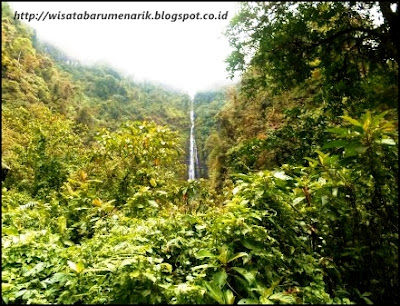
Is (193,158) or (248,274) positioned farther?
(193,158)

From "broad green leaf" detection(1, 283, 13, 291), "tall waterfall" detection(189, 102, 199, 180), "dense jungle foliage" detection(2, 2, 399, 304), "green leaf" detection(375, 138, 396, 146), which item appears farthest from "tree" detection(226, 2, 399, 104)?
"tall waterfall" detection(189, 102, 199, 180)

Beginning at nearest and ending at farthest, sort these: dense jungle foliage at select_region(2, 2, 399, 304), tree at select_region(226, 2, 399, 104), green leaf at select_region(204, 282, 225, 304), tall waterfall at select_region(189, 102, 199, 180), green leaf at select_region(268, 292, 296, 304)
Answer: green leaf at select_region(268, 292, 296, 304)
green leaf at select_region(204, 282, 225, 304)
dense jungle foliage at select_region(2, 2, 399, 304)
tree at select_region(226, 2, 399, 104)
tall waterfall at select_region(189, 102, 199, 180)

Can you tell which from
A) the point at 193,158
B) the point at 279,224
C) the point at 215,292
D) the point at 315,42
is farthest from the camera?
the point at 193,158

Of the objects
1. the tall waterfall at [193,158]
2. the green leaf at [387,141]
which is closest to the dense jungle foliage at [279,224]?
the green leaf at [387,141]

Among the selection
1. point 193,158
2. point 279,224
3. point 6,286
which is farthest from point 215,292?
point 193,158

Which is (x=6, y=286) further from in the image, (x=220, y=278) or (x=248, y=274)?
(x=248, y=274)

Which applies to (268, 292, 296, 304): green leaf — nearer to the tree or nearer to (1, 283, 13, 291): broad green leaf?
(1, 283, 13, 291): broad green leaf

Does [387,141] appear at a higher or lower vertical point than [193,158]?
lower

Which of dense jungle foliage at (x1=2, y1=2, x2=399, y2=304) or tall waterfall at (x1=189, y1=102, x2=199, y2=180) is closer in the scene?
dense jungle foliage at (x1=2, y1=2, x2=399, y2=304)

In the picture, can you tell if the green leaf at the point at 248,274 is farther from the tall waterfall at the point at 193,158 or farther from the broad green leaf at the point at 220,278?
the tall waterfall at the point at 193,158

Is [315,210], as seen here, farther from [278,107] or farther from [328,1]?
[278,107]

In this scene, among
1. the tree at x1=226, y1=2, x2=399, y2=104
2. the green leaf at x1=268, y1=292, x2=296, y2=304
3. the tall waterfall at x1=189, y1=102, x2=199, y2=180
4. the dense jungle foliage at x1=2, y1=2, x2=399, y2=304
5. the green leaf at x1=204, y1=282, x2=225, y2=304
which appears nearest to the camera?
the green leaf at x1=268, y1=292, x2=296, y2=304

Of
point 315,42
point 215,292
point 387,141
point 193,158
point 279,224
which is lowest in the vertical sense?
point 215,292

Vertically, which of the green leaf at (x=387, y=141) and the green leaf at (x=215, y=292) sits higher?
the green leaf at (x=387, y=141)
